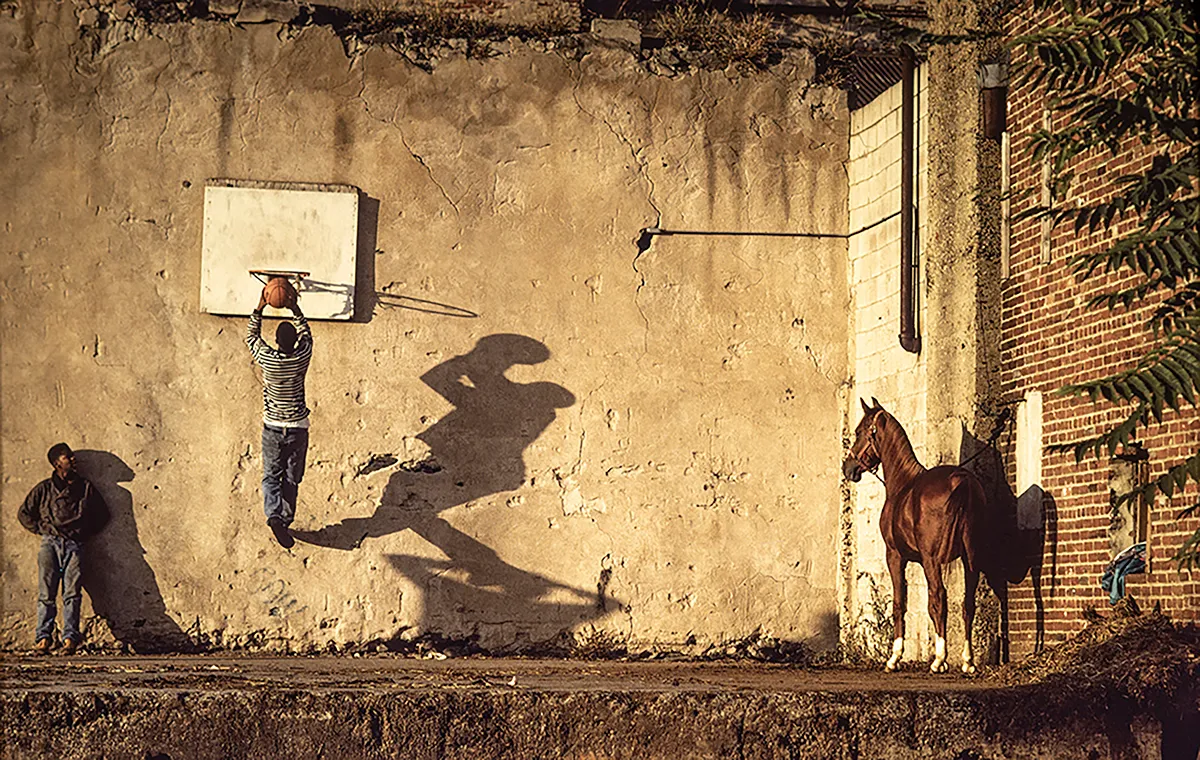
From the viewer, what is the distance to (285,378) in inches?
462

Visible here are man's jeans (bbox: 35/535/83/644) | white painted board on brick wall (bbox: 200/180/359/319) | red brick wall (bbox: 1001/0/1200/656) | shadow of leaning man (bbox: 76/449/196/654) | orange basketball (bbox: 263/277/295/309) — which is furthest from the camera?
white painted board on brick wall (bbox: 200/180/359/319)

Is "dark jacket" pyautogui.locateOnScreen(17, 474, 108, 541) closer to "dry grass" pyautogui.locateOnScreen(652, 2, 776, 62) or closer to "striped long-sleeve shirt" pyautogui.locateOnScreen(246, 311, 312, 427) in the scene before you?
"striped long-sleeve shirt" pyautogui.locateOnScreen(246, 311, 312, 427)

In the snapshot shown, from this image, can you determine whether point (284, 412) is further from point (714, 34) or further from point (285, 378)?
point (714, 34)

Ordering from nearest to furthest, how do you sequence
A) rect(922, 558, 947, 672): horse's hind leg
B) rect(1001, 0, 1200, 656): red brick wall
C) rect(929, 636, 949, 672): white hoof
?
1. rect(1001, 0, 1200, 656): red brick wall
2. rect(922, 558, 947, 672): horse's hind leg
3. rect(929, 636, 949, 672): white hoof

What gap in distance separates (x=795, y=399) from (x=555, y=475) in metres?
2.03

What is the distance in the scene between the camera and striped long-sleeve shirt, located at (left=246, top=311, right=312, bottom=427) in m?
11.7

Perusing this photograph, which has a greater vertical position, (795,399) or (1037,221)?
(1037,221)

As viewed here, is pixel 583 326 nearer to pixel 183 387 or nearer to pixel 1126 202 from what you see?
pixel 183 387

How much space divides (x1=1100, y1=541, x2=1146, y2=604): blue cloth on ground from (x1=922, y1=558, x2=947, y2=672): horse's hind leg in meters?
1.16

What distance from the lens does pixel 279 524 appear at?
11648 millimetres

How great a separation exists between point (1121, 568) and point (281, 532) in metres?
6.15

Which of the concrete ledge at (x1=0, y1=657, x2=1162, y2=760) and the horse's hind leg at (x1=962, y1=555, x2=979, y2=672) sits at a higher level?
the horse's hind leg at (x1=962, y1=555, x2=979, y2=672)

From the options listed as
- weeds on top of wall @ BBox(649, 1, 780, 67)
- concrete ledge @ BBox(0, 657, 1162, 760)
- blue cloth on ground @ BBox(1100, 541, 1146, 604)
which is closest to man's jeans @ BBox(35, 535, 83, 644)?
concrete ledge @ BBox(0, 657, 1162, 760)

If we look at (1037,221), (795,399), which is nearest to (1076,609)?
(1037,221)
